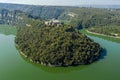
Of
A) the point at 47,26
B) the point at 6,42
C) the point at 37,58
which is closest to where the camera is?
the point at 37,58

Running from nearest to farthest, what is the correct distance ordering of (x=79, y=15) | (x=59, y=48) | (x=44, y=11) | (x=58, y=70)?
(x=58, y=70)
(x=59, y=48)
(x=79, y=15)
(x=44, y=11)

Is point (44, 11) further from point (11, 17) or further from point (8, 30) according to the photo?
point (8, 30)

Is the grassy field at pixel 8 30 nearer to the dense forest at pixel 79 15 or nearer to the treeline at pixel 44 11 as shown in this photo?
the dense forest at pixel 79 15

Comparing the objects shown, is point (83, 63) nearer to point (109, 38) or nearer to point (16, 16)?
point (109, 38)

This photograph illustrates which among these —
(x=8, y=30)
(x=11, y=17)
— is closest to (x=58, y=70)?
(x=8, y=30)

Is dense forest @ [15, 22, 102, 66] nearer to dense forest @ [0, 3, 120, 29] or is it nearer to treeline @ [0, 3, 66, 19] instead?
dense forest @ [0, 3, 120, 29]

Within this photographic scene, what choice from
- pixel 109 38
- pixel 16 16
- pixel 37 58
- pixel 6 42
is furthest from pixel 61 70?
pixel 16 16

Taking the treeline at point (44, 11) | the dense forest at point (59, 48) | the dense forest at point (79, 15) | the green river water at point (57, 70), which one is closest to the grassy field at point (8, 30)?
the dense forest at point (79, 15)

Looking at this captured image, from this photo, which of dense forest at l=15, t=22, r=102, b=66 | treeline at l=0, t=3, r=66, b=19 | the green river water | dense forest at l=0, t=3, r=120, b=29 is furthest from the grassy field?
treeline at l=0, t=3, r=66, b=19
